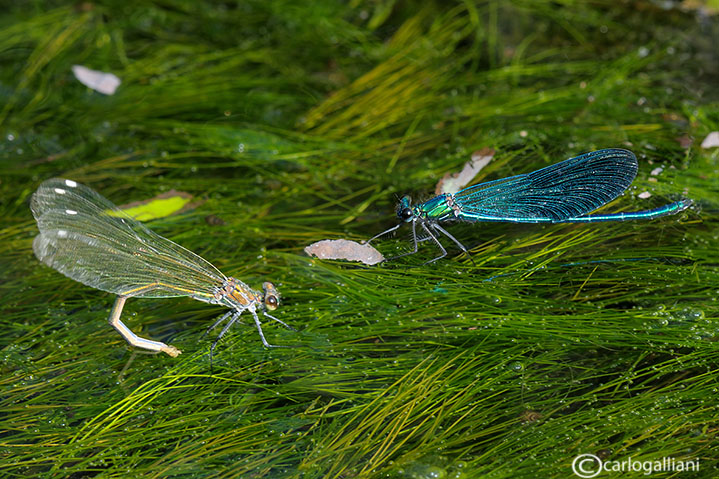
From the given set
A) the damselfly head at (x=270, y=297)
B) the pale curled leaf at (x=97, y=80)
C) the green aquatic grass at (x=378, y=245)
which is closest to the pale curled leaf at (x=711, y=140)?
the green aquatic grass at (x=378, y=245)

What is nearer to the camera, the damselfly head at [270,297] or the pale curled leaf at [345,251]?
Result: the damselfly head at [270,297]

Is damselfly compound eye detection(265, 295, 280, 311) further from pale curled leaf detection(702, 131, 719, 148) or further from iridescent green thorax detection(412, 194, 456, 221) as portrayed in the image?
pale curled leaf detection(702, 131, 719, 148)

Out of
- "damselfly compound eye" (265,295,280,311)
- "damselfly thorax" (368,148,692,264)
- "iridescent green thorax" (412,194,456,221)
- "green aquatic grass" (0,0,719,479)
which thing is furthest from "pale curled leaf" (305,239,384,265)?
"damselfly compound eye" (265,295,280,311)

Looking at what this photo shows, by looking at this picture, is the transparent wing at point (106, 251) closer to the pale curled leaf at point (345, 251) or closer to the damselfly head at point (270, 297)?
the damselfly head at point (270, 297)

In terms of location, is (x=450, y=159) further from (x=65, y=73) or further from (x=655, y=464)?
(x=65, y=73)

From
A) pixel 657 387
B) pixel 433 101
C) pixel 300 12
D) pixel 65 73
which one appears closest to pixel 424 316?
pixel 657 387

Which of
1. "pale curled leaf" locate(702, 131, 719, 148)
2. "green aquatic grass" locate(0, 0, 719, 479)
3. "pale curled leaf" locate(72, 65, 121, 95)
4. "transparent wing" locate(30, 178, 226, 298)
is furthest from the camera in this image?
"pale curled leaf" locate(72, 65, 121, 95)

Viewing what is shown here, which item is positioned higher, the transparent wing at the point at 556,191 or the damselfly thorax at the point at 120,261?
the transparent wing at the point at 556,191
